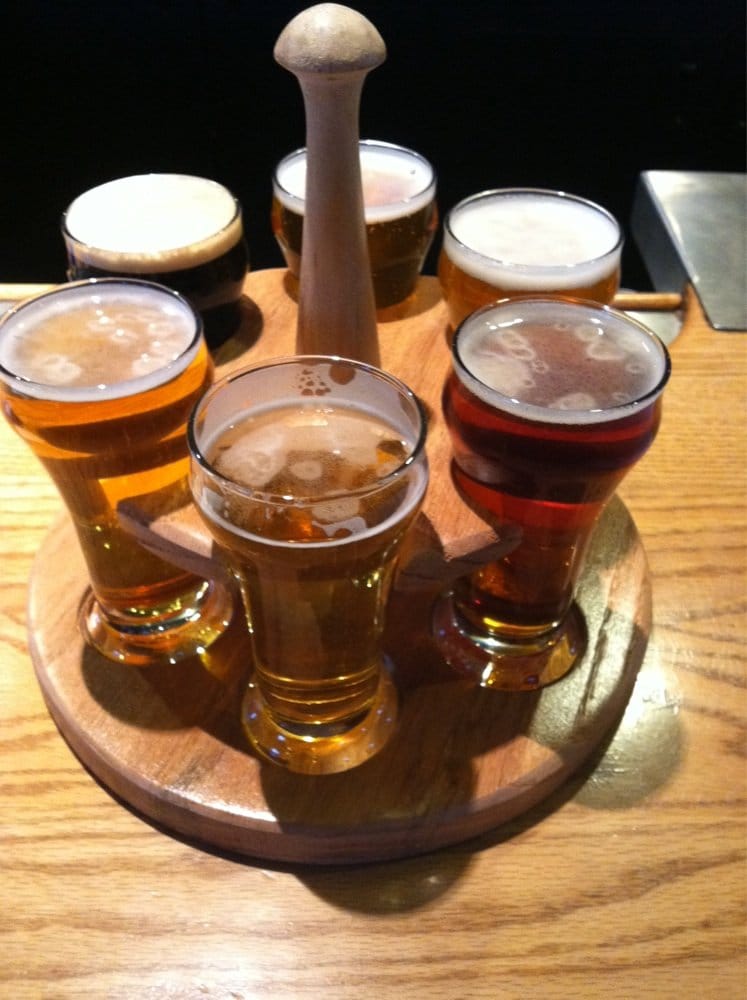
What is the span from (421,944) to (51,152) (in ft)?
10.3

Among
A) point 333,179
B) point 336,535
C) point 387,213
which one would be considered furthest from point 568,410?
point 387,213

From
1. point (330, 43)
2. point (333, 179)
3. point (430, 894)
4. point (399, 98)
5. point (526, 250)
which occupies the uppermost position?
point (330, 43)

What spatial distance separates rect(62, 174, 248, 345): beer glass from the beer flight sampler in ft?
0.79

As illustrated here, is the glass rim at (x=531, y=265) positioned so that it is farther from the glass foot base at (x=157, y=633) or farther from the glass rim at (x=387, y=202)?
the glass foot base at (x=157, y=633)

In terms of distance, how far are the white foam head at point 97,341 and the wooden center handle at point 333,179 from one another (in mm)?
149

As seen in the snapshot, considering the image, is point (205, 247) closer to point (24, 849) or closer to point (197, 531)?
point (197, 531)

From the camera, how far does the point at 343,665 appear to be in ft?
2.59

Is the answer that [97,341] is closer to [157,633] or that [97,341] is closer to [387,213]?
[157,633]

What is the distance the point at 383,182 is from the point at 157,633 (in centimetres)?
70

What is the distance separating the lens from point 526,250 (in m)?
1.14

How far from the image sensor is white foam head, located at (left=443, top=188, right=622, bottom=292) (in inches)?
41.3

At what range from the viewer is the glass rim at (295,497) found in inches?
25.0

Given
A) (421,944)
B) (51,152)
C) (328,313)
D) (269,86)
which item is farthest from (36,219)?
(421,944)

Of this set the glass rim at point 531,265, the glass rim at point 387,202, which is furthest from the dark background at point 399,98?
the glass rim at point 531,265
